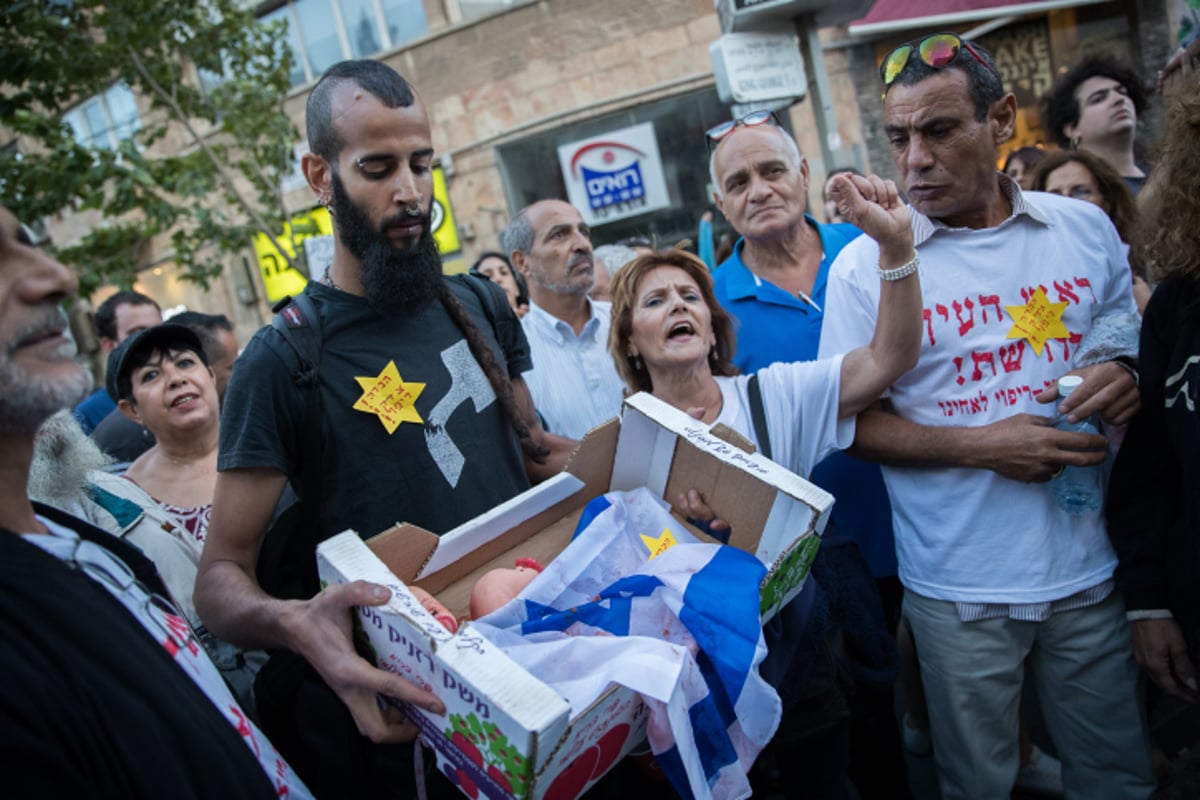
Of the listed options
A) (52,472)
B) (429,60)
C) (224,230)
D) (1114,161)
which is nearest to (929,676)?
(52,472)

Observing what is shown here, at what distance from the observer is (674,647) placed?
1174mm

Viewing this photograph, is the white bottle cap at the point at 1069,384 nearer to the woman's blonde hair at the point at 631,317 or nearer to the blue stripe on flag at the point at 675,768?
the woman's blonde hair at the point at 631,317

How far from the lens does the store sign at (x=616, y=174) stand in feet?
36.0

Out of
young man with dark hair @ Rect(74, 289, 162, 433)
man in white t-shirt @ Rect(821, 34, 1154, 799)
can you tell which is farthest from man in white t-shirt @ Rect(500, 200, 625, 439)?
young man with dark hair @ Rect(74, 289, 162, 433)

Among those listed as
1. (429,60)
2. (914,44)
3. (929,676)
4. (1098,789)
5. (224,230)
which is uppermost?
(429,60)

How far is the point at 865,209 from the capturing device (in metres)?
1.77

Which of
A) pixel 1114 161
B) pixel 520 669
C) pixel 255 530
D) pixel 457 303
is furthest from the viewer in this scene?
pixel 1114 161

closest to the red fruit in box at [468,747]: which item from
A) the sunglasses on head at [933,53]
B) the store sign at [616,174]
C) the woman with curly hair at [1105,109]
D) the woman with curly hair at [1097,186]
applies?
the sunglasses on head at [933,53]

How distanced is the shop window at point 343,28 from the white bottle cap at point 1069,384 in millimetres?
12065

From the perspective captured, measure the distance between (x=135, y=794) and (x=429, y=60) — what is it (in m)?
12.3

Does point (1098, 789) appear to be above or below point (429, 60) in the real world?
below

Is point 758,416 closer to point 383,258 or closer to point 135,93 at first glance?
point 383,258

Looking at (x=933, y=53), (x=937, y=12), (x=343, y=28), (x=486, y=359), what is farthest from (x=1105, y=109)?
(x=343, y=28)

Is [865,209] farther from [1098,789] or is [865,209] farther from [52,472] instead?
[52,472]
